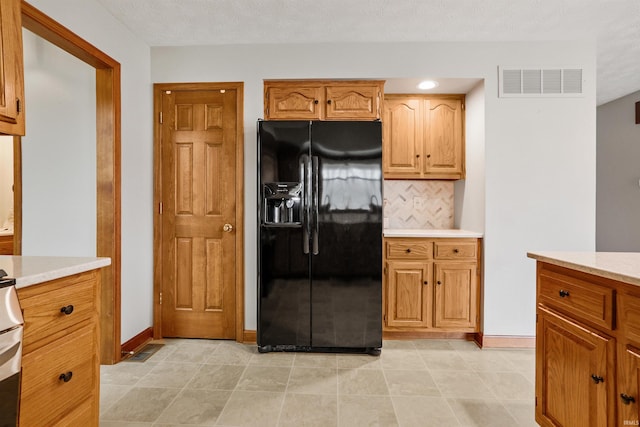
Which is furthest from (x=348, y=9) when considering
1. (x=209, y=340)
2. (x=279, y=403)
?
(x=209, y=340)

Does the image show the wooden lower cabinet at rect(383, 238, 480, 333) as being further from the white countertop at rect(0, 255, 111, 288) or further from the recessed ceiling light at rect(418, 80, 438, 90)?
the white countertop at rect(0, 255, 111, 288)

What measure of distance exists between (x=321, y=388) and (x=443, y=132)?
250 cm

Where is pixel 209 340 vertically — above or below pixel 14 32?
below

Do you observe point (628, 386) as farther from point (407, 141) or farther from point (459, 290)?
point (407, 141)

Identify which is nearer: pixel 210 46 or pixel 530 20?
pixel 530 20

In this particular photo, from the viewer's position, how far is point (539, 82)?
9.27 feet

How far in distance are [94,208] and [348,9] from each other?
2.38 m

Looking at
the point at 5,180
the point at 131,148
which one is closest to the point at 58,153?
the point at 131,148

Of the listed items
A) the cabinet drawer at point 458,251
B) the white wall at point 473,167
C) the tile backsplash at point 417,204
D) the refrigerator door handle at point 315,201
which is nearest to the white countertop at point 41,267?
the refrigerator door handle at point 315,201

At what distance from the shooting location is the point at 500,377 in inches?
91.2

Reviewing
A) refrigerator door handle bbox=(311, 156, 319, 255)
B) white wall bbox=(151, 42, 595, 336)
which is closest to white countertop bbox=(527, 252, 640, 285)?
white wall bbox=(151, 42, 595, 336)

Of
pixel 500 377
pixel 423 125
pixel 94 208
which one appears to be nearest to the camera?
pixel 500 377

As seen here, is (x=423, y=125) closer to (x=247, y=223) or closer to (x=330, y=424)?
(x=247, y=223)

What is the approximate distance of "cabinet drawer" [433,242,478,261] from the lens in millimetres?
2902
